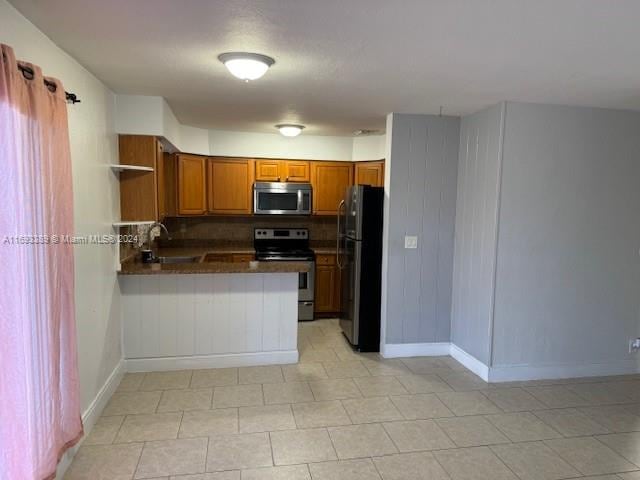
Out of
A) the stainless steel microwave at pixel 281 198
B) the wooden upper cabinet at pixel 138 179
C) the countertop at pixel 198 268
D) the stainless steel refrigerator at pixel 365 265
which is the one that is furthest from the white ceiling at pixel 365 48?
the stainless steel microwave at pixel 281 198

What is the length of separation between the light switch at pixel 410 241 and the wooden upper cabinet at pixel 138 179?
228 cm

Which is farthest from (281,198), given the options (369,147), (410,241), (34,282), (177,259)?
(34,282)

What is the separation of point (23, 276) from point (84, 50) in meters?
1.37

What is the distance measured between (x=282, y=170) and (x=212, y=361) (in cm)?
260

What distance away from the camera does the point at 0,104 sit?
158 centimetres

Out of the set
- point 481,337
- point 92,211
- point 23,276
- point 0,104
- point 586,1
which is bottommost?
point 481,337

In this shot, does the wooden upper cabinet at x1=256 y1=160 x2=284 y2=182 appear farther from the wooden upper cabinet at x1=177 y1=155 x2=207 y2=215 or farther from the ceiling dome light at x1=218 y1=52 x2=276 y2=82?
the ceiling dome light at x1=218 y1=52 x2=276 y2=82

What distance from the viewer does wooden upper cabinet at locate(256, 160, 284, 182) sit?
534 cm

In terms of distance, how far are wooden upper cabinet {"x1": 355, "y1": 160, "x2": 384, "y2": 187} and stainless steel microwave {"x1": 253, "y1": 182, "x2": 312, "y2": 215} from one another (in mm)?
683

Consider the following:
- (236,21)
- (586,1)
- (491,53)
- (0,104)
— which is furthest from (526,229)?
(0,104)

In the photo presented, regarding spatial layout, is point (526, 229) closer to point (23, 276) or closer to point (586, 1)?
point (586, 1)

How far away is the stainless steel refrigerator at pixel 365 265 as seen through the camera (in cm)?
409

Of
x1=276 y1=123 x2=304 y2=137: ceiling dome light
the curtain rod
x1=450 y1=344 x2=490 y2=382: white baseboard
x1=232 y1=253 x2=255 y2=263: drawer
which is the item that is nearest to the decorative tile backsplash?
Result: x1=232 y1=253 x2=255 y2=263: drawer

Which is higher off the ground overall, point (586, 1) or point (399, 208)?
point (586, 1)
